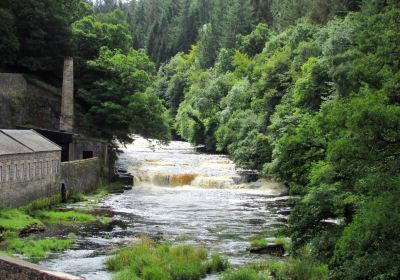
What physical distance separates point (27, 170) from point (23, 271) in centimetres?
2332

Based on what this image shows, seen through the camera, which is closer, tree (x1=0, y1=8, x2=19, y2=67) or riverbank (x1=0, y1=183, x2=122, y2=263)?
riverbank (x1=0, y1=183, x2=122, y2=263)

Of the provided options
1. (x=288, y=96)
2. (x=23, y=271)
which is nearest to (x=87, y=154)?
(x=288, y=96)

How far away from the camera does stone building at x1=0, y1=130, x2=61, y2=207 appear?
3238 cm

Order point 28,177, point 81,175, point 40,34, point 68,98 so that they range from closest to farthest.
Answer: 1. point 28,177
2. point 81,175
3. point 68,98
4. point 40,34

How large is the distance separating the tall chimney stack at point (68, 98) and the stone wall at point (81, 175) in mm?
7077

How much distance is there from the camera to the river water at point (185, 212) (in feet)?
87.0

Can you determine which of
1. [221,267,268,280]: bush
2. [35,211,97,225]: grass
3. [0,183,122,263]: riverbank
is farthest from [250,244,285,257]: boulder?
[35,211,97,225]: grass

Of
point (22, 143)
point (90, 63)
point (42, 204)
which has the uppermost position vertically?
point (90, 63)

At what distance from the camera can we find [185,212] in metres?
38.8

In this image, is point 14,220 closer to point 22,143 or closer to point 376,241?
point 22,143

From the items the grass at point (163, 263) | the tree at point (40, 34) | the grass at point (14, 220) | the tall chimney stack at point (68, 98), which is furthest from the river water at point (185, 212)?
the tree at point (40, 34)

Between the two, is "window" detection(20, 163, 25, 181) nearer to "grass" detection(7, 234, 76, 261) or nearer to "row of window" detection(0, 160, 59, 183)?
"row of window" detection(0, 160, 59, 183)

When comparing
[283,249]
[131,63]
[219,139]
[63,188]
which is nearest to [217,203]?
[63,188]

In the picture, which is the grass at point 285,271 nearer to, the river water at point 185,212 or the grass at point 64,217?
the river water at point 185,212
